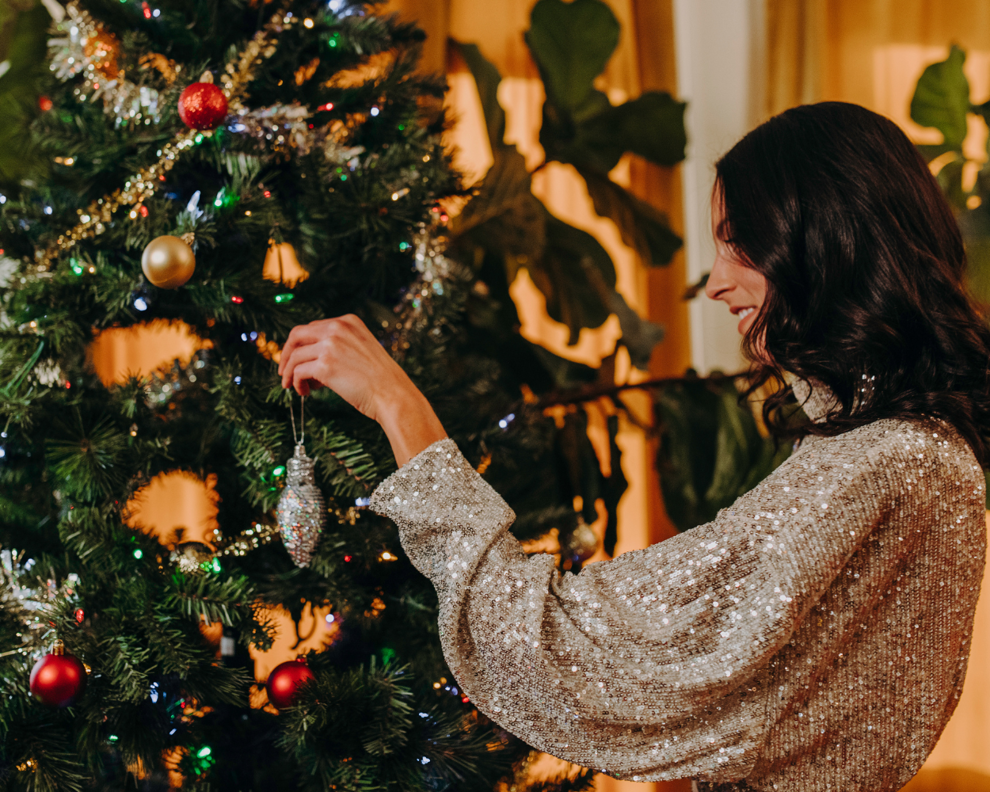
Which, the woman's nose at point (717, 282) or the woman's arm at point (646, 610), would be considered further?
the woman's nose at point (717, 282)

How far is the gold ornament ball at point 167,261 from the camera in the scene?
0.65 metres

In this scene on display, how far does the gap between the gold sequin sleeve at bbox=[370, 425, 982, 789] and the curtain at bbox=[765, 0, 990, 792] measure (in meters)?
1.46

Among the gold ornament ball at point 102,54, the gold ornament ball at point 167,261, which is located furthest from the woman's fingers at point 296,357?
the gold ornament ball at point 102,54

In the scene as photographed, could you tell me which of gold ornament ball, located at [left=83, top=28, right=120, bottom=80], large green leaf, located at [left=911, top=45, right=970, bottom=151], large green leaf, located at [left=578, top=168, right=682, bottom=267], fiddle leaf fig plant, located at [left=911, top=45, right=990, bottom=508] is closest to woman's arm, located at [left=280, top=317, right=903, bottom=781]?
gold ornament ball, located at [left=83, top=28, right=120, bottom=80]

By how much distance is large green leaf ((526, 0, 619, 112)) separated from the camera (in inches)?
48.1

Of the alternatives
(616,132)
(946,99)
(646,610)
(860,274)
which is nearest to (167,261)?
(646,610)

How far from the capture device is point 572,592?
0.61 metres

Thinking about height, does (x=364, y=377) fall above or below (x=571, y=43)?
below

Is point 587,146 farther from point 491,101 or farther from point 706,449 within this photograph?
point 706,449

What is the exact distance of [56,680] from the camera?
598 millimetres

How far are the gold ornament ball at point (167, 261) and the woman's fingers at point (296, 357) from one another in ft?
0.37

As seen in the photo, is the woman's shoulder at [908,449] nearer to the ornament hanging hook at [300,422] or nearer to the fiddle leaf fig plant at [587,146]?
the ornament hanging hook at [300,422]

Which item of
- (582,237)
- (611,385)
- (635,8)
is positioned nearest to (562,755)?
(611,385)

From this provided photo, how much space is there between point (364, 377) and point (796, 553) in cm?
37
